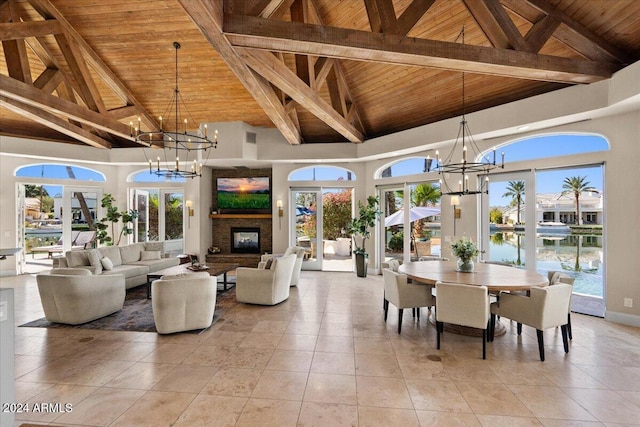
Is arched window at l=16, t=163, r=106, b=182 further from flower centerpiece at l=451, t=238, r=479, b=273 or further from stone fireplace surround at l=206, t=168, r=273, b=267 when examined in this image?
flower centerpiece at l=451, t=238, r=479, b=273

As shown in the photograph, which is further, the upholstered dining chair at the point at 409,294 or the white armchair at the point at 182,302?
the upholstered dining chair at the point at 409,294

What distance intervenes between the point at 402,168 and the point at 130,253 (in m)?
7.16

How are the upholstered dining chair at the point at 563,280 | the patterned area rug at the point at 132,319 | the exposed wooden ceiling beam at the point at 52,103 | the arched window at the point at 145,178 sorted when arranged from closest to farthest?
the upholstered dining chair at the point at 563,280 → the patterned area rug at the point at 132,319 → the exposed wooden ceiling beam at the point at 52,103 → the arched window at the point at 145,178

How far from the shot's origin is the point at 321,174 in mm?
8914

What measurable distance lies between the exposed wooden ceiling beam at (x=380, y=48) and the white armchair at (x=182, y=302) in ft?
10.1

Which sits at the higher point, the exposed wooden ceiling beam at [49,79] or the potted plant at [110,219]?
the exposed wooden ceiling beam at [49,79]

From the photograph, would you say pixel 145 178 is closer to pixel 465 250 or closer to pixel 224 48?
pixel 224 48

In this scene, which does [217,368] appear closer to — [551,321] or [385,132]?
[551,321]

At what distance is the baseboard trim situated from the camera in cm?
440

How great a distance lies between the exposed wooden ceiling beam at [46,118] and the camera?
5.43 metres

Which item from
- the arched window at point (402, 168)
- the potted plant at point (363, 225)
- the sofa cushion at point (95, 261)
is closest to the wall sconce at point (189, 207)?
the sofa cushion at point (95, 261)

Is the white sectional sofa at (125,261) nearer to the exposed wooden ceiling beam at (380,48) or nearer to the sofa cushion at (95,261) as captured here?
the sofa cushion at (95,261)

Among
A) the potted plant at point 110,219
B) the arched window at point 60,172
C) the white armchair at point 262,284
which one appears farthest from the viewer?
the potted plant at point 110,219

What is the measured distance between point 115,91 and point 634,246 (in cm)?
1021
